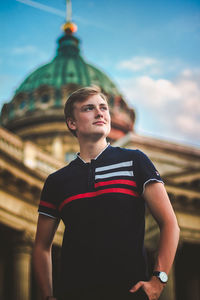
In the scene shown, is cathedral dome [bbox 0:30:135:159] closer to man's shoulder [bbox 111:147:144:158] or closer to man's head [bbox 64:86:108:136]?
man's head [bbox 64:86:108:136]

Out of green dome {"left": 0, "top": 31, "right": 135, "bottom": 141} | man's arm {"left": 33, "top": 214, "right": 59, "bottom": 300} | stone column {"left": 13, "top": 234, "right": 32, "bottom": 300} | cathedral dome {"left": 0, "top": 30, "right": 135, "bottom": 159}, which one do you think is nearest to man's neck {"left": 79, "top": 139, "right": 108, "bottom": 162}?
man's arm {"left": 33, "top": 214, "right": 59, "bottom": 300}

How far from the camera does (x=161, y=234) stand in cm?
316

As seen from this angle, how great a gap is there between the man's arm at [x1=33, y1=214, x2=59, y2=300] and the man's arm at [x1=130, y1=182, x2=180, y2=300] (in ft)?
2.33

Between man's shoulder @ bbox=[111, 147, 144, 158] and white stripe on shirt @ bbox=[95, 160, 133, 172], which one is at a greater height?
man's shoulder @ bbox=[111, 147, 144, 158]

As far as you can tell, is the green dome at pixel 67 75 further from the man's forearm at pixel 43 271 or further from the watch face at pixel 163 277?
the watch face at pixel 163 277

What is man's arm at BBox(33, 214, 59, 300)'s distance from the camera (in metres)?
3.34

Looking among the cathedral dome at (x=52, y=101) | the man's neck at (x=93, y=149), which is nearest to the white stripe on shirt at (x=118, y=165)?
the man's neck at (x=93, y=149)

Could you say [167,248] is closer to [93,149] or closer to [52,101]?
[93,149]

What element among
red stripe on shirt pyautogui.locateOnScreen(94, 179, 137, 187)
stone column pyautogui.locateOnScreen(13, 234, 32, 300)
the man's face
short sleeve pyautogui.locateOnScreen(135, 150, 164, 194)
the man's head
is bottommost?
red stripe on shirt pyautogui.locateOnScreen(94, 179, 137, 187)

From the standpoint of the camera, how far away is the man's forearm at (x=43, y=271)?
10.8ft

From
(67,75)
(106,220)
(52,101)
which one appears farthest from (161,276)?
(67,75)

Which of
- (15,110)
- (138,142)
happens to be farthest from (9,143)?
(15,110)

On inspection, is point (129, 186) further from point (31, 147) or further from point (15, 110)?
point (15, 110)

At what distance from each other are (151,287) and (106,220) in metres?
0.51
